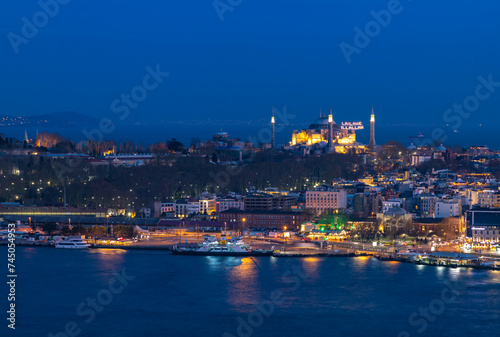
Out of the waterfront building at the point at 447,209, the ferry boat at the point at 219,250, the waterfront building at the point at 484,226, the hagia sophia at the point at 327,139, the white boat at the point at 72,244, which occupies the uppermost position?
the hagia sophia at the point at 327,139

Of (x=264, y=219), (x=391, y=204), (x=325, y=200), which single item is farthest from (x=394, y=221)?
(x=325, y=200)

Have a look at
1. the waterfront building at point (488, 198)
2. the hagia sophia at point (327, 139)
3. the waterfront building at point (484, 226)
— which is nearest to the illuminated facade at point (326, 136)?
the hagia sophia at point (327, 139)

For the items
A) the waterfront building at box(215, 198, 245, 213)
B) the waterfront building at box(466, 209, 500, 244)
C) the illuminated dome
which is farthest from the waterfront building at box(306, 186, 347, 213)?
the illuminated dome

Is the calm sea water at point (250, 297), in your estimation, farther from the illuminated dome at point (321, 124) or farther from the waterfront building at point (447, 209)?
the illuminated dome at point (321, 124)

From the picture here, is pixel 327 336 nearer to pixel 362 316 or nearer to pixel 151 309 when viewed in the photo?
pixel 362 316

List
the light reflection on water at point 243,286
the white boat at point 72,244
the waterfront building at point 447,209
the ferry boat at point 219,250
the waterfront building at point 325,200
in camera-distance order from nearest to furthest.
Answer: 1. the light reflection on water at point 243,286
2. the ferry boat at point 219,250
3. the white boat at point 72,244
4. the waterfront building at point 447,209
5. the waterfront building at point 325,200

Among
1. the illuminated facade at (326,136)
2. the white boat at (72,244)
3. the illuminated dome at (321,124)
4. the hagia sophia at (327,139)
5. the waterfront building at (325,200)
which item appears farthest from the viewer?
the illuminated dome at (321,124)

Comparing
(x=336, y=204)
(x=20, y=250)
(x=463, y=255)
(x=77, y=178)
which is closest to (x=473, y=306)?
(x=463, y=255)
